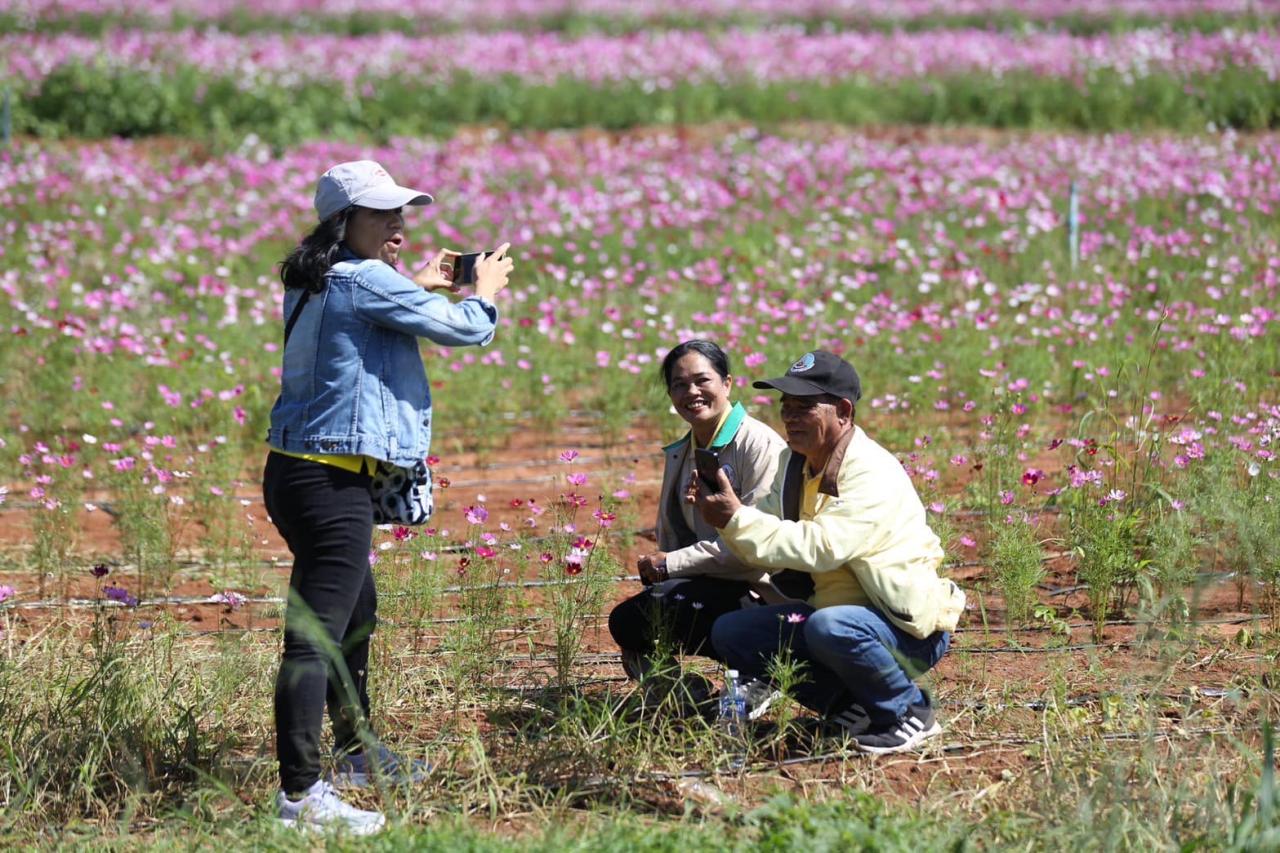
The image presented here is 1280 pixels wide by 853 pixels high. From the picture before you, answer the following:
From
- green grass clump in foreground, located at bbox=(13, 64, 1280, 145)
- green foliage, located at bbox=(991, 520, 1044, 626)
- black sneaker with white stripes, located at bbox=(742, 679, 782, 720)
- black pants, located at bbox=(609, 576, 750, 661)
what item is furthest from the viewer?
green grass clump in foreground, located at bbox=(13, 64, 1280, 145)

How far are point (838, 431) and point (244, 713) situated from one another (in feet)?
5.93

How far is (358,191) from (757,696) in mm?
→ 1657

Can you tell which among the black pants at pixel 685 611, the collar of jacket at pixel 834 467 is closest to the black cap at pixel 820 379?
the collar of jacket at pixel 834 467

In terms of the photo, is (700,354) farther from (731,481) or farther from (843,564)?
(843,564)

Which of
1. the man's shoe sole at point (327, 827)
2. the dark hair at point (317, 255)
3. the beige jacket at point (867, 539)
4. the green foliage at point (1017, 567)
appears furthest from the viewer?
the green foliage at point (1017, 567)

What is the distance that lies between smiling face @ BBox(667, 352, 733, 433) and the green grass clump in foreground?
1061cm

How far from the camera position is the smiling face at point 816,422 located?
391cm

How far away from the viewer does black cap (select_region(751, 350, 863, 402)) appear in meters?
3.88

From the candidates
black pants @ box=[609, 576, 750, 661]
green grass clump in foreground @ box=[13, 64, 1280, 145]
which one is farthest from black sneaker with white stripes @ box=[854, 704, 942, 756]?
green grass clump in foreground @ box=[13, 64, 1280, 145]

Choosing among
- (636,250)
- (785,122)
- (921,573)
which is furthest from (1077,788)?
(785,122)

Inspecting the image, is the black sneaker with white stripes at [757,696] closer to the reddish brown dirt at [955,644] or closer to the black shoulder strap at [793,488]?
the reddish brown dirt at [955,644]

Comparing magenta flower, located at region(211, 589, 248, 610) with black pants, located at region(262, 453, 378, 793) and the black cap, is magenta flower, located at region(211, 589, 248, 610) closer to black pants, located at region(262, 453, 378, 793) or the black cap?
black pants, located at region(262, 453, 378, 793)

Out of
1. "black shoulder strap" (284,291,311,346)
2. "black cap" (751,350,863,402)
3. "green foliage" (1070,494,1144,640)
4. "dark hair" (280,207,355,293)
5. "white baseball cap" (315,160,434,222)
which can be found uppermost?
"white baseball cap" (315,160,434,222)

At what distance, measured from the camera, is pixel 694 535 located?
4.33 meters
